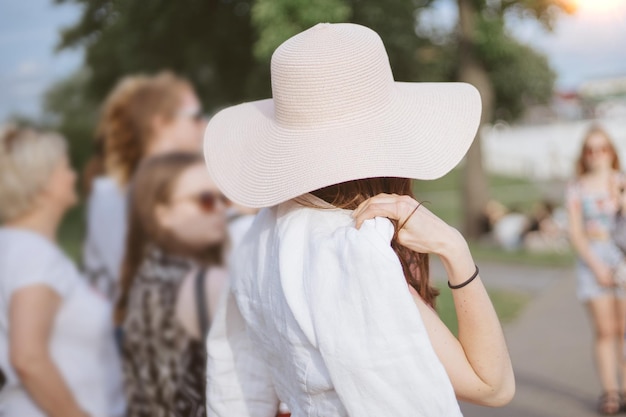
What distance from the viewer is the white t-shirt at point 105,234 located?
13.3 ft

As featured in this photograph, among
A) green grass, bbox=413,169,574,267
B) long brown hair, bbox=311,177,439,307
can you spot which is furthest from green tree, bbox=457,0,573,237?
long brown hair, bbox=311,177,439,307

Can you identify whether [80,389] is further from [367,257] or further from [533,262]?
[533,262]

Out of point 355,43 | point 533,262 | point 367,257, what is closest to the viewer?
point 367,257

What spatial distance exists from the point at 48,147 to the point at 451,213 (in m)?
17.8

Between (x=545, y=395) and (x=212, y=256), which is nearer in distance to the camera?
(x=212, y=256)

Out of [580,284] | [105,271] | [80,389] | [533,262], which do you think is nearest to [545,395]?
[580,284]

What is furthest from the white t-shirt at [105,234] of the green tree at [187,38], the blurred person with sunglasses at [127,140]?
the green tree at [187,38]

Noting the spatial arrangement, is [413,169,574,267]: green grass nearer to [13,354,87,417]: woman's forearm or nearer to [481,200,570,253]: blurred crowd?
[481,200,570,253]: blurred crowd

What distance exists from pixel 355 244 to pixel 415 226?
16cm

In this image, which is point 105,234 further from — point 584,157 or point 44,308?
point 584,157

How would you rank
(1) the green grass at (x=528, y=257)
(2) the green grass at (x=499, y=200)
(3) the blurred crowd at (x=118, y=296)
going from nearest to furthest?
(3) the blurred crowd at (x=118, y=296) → (1) the green grass at (x=528, y=257) → (2) the green grass at (x=499, y=200)

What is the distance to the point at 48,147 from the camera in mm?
3137

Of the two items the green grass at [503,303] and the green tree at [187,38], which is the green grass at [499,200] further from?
the green tree at [187,38]

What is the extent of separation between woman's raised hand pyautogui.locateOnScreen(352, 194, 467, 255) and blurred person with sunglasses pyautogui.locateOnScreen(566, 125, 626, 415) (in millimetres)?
3736
